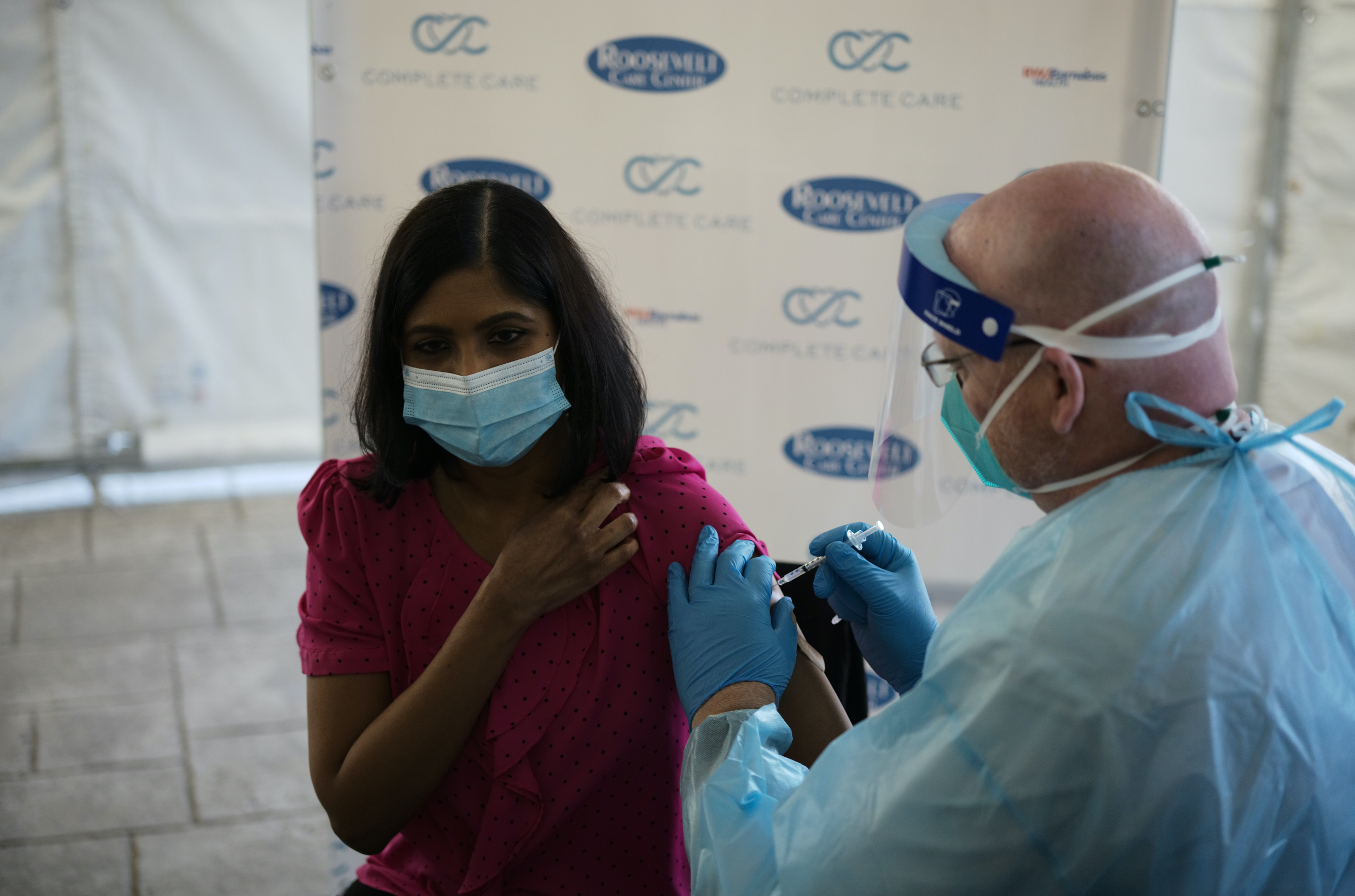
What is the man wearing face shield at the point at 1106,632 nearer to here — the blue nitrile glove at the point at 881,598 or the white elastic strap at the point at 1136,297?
the white elastic strap at the point at 1136,297

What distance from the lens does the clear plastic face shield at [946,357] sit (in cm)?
98

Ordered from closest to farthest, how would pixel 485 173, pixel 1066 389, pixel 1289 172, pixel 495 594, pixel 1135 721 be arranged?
pixel 1135 721, pixel 1066 389, pixel 495 594, pixel 485 173, pixel 1289 172

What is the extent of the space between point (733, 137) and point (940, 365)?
1948 millimetres

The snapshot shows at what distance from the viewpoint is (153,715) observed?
3139 millimetres

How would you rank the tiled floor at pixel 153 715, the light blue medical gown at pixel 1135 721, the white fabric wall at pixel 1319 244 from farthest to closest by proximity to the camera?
1. the white fabric wall at pixel 1319 244
2. the tiled floor at pixel 153 715
3. the light blue medical gown at pixel 1135 721

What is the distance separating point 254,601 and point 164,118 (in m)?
2.51

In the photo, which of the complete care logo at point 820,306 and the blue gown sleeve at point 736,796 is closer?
the blue gown sleeve at point 736,796

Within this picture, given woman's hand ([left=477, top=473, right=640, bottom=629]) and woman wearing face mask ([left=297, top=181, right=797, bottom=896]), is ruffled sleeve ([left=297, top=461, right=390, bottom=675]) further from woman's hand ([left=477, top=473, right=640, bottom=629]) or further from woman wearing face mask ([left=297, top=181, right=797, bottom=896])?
woman's hand ([left=477, top=473, right=640, bottom=629])

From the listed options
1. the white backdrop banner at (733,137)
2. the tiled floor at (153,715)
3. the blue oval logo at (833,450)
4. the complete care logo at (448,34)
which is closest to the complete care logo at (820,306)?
the white backdrop banner at (733,137)

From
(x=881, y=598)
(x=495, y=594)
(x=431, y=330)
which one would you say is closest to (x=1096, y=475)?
(x=881, y=598)

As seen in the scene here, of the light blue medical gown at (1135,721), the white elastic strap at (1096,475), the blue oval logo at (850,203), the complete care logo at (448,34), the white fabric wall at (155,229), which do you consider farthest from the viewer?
the white fabric wall at (155,229)

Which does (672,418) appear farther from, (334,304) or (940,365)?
(940,365)

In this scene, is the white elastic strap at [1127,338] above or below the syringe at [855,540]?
above

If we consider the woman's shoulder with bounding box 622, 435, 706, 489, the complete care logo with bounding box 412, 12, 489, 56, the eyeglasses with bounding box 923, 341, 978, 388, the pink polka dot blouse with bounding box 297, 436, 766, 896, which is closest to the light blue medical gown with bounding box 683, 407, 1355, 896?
the eyeglasses with bounding box 923, 341, 978, 388
